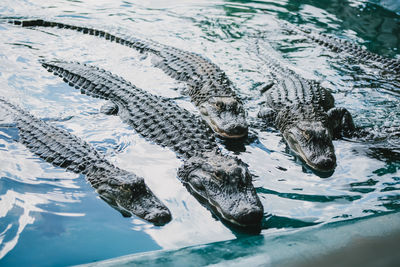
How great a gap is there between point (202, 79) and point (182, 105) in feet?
1.86

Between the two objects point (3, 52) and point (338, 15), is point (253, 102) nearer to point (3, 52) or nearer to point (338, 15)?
point (3, 52)

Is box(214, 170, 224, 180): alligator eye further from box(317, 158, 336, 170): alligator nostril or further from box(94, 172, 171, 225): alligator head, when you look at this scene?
box(317, 158, 336, 170): alligator nostril

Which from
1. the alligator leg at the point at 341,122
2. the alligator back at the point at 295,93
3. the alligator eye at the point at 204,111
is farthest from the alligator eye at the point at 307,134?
the alligator eye at the point at 204,111

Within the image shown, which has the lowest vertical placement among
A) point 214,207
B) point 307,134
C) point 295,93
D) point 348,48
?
point 214,207

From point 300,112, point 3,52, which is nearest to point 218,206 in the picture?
point 300,112

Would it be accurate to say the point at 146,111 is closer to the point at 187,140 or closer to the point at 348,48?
the point at 187,140

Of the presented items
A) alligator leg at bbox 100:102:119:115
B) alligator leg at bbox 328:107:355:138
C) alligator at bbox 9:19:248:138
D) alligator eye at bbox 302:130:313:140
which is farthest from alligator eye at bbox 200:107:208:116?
alligator leg at bbox 328:107:355:138

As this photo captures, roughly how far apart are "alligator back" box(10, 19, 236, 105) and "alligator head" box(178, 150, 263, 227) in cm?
186

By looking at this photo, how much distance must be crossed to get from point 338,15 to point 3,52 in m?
6.33

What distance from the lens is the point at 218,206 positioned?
373 centimetres

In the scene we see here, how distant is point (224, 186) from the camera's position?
3.77 m

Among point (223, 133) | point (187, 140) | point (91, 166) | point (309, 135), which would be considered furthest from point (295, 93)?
point (91, 166)

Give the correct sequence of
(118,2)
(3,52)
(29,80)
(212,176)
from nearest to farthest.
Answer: (212,176)
(29,80)
(3,52)
(118,2)

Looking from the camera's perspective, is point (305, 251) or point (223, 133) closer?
point (305, 251)
